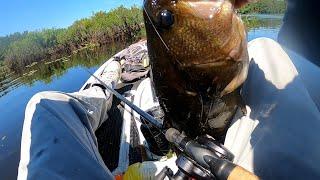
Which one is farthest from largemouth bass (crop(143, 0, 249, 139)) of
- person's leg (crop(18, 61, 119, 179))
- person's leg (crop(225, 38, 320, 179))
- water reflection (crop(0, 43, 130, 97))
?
water reflection (crop(0, 43, 130, 97))

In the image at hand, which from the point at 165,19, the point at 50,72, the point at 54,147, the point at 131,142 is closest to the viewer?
the point at 165,19

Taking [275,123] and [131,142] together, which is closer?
[275,123]

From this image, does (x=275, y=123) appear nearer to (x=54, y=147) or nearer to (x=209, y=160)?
(x=209, y=160)

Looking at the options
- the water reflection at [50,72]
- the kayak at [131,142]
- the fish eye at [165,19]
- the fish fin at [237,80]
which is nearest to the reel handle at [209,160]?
the fish fin at [237,80]

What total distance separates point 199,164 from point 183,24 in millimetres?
741

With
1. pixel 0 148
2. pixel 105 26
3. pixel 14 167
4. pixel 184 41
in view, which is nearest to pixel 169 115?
pixel 184 41

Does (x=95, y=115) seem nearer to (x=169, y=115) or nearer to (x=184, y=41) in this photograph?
(x=169, y=115)

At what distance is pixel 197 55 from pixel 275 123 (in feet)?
2.01

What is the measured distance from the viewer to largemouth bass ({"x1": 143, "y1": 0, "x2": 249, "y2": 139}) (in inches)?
63.4

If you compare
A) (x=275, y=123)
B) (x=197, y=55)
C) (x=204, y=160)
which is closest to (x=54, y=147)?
(x=204, y=160)

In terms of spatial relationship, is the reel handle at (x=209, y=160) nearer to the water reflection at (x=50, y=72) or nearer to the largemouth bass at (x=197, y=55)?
the largemouth bass at (x=197, y=55)

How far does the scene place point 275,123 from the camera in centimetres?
196

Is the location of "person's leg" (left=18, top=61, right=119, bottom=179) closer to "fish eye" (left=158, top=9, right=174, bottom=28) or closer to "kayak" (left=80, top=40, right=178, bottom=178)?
"kayak" (left=80, top=40, right=178, bottom=178)

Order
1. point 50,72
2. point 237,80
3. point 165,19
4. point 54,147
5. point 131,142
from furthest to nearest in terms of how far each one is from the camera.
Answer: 1. point 50,72
2. point 131,142
3. point 54,147
4. point 237,80
5. point 165,19
